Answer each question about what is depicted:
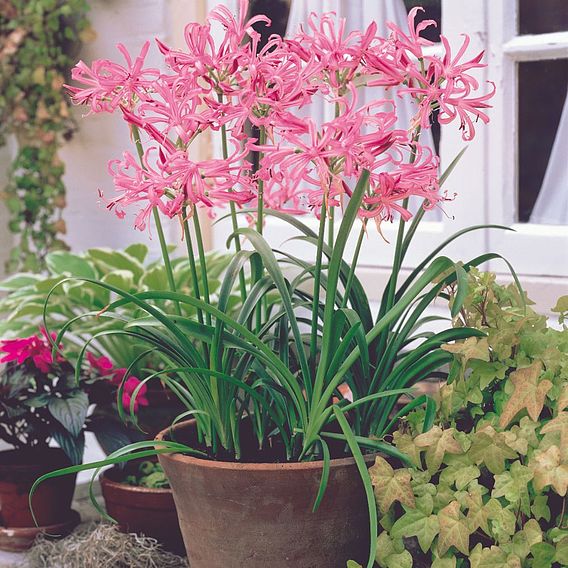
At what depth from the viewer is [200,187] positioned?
1139 mm

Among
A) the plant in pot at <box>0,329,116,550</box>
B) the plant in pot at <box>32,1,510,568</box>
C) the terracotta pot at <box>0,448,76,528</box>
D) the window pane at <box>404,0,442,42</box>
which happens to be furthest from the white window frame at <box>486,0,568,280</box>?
the terracotta pot at <box>0,448,76,528</box>

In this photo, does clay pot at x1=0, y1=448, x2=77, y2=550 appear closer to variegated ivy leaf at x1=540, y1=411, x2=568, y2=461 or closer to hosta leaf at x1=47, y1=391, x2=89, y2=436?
hosta leaf at x1=47, y1=391, x2=89, y2=436

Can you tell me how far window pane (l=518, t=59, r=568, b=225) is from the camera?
1920mm

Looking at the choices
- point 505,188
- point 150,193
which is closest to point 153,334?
point 150,193

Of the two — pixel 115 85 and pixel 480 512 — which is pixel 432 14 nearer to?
pixel 115 85

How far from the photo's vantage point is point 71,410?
70.2 inches

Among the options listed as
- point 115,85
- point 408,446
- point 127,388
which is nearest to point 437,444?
point 408,446

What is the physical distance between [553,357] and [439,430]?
18 centimetres

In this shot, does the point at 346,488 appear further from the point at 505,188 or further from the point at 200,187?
the point at 505,188

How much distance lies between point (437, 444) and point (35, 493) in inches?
38.9

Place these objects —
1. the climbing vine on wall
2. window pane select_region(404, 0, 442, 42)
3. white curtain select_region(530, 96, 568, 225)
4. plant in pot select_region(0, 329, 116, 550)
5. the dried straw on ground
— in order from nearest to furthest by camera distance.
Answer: the dried straw on ground
plant in pot select_region(0, 329, 116, 550)
white curtain select_region(530, 96, 568, 225)
window pane select_region(404, 0, 442, 42)
the climbing vine on wall

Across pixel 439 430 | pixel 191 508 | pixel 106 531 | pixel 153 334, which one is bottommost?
pixel 106 531

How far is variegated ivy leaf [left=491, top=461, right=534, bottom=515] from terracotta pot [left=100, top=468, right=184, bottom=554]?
0.78m

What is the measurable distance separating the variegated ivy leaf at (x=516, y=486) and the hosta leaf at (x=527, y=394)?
0.06 metres
